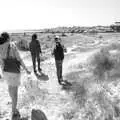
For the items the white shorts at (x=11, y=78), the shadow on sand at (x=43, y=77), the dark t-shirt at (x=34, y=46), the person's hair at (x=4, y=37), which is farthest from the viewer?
the dark t-shirt at (x=34, y=46)

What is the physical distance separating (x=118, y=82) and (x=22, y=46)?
60.7 feet

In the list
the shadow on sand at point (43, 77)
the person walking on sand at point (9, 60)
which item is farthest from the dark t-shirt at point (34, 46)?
the person walking on sand at point (9, 60)

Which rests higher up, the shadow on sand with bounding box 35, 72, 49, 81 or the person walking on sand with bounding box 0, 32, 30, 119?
the person walking on sand with bounding box 0, 32, 30, 119

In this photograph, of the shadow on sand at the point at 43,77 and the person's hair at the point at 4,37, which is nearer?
the person's hair at the point at 4,37

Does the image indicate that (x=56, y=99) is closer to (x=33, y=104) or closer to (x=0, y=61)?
(x=33, y=104)

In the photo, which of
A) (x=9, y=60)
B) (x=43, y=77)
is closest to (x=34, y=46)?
(x=43, y=77)

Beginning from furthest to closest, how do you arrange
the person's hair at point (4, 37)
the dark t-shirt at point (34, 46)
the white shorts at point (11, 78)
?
the dark t-shirt at point (34, 46) → the white shorts at point (11, 78) → the person's hair at point (4, 37)

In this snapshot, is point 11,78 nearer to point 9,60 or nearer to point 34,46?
point 9,60

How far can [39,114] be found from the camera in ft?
13.7

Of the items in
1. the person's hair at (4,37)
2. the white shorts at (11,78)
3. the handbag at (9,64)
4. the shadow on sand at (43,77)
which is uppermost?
the person's hair at (4,37)

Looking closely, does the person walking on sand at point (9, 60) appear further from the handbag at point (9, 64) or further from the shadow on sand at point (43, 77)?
the shadow on sand at point (43, 77)

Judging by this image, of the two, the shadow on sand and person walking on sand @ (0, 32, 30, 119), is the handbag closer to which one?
person walking on sand @ (0, 32, 30, 119)

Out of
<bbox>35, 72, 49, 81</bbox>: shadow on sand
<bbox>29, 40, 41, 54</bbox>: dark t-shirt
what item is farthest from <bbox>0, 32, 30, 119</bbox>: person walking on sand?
<bbox>29, 40, 41, 54</bbox>: dark t-shirt

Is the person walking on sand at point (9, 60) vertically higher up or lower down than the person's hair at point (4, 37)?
lower down
